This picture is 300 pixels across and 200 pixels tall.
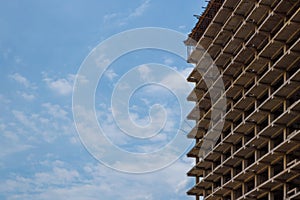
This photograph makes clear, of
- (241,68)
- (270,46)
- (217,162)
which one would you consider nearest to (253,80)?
(241,68)

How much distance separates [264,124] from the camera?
7338 cm

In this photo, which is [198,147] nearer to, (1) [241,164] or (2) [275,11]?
(1) [241,164]

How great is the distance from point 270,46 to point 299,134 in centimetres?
1127

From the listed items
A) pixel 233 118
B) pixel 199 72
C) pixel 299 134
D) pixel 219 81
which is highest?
pixel 199 72

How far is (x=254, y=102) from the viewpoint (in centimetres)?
7406

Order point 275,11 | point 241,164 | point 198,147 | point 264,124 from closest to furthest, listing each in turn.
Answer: point 275,11 < point 264,124 < point 241,164 < point 198,147

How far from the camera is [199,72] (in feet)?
297

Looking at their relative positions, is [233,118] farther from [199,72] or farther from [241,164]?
[199,72]

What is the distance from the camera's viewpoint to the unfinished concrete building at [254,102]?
64875 mm

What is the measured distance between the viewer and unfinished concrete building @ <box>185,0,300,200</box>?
64875 millimetres

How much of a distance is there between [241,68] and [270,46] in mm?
10217

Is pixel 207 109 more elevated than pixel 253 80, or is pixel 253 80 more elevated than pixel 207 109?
pixel 207 109

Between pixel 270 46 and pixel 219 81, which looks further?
pixel 219 81

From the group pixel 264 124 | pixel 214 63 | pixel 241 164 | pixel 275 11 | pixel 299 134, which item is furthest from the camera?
pixel 214 63
